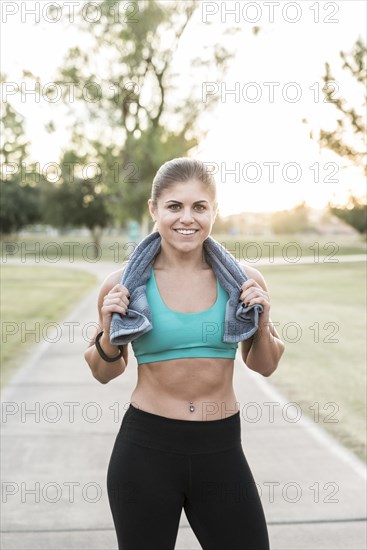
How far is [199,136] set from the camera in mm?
38250

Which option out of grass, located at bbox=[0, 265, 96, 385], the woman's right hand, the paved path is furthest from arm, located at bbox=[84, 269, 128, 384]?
→ grass, located at bbox=[0, 265, 96, 385]

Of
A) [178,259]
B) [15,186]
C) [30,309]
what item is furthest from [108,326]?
[15,186]

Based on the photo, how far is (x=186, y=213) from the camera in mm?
2713

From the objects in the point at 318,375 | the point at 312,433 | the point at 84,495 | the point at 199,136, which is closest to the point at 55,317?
the point at 318,375

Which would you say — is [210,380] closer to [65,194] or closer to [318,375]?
[318,375]

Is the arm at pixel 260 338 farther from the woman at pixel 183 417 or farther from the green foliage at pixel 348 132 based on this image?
the green foliage at pixel 348 132

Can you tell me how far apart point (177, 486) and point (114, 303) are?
0.62m

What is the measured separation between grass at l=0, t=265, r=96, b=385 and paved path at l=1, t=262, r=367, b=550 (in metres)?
1.91

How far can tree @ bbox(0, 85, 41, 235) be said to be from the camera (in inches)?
856

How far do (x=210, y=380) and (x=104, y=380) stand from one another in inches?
16.8

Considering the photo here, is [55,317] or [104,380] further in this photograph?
[55,317]

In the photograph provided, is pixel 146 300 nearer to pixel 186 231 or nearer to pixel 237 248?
pixel 186 231

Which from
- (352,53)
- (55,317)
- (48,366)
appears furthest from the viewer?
(55,317)

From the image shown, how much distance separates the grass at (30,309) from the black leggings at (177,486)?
7356 millimetres
